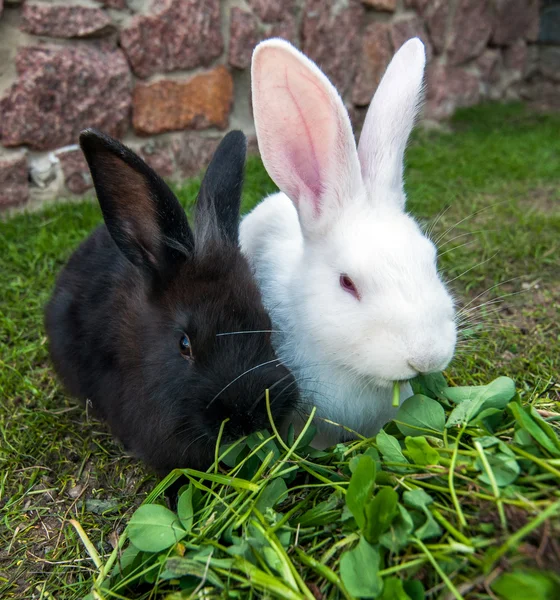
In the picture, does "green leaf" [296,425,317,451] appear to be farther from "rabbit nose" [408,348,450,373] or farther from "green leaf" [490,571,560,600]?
"green leaf" [490,571,560,600]

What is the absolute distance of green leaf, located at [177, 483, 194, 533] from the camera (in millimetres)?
1753

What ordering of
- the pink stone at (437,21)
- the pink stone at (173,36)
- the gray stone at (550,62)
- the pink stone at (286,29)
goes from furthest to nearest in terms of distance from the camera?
the gray stone at (550,62), the pink stone at (437,21), the pink stone at (286,29), the pink stone at (173,36)

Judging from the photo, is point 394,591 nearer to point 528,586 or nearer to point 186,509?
point 528,586

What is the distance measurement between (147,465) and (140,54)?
3214 millimetres

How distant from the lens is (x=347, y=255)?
6.60ft

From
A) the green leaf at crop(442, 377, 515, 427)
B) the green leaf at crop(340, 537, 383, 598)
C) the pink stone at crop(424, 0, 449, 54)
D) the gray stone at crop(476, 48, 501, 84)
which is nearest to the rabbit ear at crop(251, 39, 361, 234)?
the green leaf at crop(442, 377, 515, 427)

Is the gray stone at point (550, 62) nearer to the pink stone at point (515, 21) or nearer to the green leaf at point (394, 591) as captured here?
the pink stone at point (515, 21)

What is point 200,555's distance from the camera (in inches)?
62.9

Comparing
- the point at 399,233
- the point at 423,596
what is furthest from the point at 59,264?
the point at 423,596

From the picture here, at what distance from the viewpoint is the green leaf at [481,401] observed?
71.9 inches

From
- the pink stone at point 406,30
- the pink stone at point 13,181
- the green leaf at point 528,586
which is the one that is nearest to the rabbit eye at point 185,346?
the green leaf at point 528,586

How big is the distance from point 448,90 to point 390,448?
20.4 ft

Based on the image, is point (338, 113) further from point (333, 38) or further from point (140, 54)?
point (333, 38)

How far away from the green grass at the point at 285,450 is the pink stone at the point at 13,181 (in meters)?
0.17
